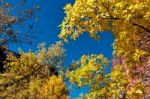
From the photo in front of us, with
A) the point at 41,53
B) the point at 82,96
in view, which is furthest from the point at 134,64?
the point at 41,53

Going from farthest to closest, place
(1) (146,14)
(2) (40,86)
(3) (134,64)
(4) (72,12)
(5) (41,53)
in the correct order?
(5) (41,53) → (2) (40,86) → (3) (134,64) → (4) (72,12) → (1) (146,14)

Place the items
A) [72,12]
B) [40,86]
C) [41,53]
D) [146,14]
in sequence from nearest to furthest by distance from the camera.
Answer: [146,14]
[72,12]
[40,86]
[41,53]

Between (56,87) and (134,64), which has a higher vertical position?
(56,87)

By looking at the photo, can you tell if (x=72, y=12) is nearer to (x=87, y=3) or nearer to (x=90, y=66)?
(x=87, y=3)

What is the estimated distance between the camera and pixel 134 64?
42.2 feet

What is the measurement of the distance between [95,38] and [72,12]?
49.1 inches

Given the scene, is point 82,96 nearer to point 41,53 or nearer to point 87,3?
point 87,3

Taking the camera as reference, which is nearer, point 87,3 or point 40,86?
point 87,3

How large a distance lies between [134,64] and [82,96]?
2015mm

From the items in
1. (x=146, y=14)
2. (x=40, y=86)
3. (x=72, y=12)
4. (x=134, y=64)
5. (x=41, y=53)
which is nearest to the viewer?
(x=146, y=14)

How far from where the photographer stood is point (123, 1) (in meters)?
11.3

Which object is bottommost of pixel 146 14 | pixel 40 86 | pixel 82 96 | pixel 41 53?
pixel 82 96

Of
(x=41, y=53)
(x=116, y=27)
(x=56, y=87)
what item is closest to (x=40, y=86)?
(x=56, y=87)

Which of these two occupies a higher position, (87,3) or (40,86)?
(40,86)
